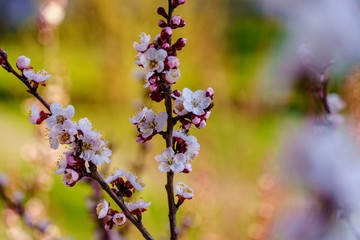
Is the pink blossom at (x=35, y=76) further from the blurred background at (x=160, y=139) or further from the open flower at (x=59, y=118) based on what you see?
the blurred background at (x=160, y=139)

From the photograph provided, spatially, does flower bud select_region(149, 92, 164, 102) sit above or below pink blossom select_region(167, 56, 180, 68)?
below

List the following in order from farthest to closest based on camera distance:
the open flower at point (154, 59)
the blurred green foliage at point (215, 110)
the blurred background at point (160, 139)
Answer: the blurred green foliage at point (215, 110)
the blurred background at point (160, 139)
the open flower at point (154, 59)

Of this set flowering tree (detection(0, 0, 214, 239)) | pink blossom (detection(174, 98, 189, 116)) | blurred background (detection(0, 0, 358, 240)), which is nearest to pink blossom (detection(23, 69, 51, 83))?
flowering tree (detection(0, 0, 214, 239))

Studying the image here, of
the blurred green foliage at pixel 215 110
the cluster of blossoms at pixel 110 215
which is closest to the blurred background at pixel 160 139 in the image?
the blurred green foliage at pixel 215 110

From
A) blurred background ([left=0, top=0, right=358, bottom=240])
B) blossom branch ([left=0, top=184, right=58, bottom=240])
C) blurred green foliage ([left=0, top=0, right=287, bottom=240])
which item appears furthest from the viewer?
blurred green foliage ([left=0, top=0, right=287, bottom=240])

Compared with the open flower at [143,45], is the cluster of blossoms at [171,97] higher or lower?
lower

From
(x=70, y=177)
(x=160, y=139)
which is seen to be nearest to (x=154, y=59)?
(x=70, y=177)

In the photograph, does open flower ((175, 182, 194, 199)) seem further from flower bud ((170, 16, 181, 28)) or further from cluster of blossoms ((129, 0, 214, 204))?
flower bud ((170, 16, 181, 28))
